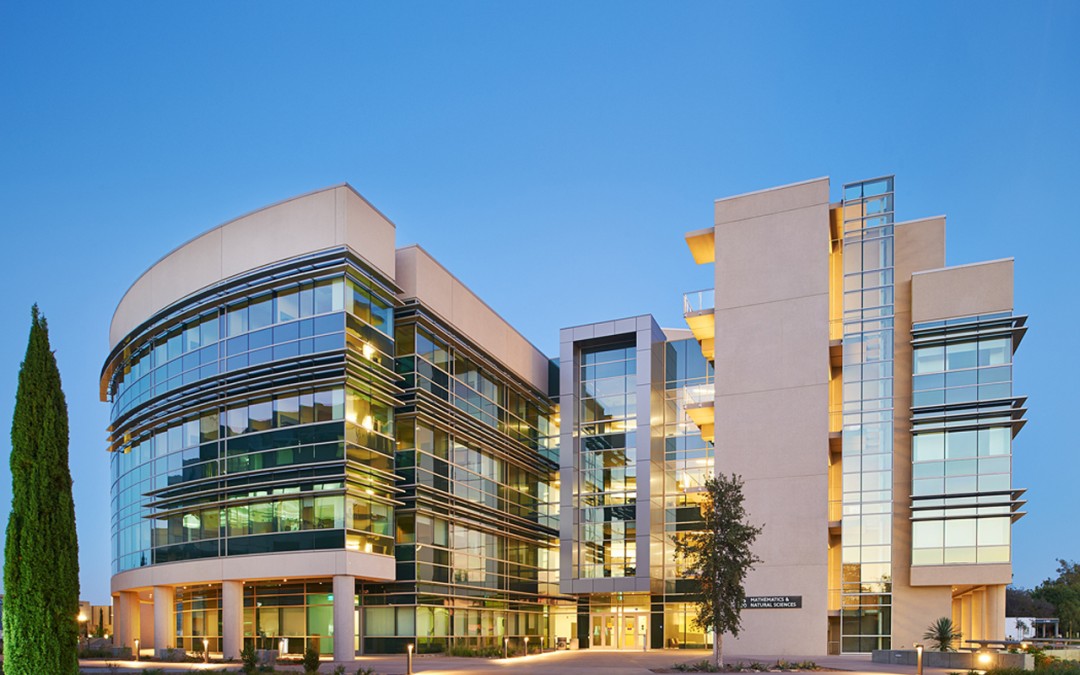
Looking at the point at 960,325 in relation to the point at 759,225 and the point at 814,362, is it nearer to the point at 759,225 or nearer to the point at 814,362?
the point at 814,362

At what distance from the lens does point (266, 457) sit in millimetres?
33969

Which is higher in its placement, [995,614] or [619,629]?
[995,614]

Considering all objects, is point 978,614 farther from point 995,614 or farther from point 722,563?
point 722,563

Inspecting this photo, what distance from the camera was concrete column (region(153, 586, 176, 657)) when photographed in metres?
36.2

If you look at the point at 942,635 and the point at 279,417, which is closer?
the point at 942,635

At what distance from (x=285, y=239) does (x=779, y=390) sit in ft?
69.7

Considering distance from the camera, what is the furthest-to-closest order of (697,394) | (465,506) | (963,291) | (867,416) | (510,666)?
(697,394)
(465,506)
(867,416)
(963,291)
(510,666)

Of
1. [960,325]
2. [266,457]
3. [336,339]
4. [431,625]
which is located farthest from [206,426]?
[960,325]

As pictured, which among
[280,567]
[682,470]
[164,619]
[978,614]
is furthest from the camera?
[682,470]

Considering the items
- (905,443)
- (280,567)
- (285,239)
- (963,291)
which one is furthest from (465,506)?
(963,291)

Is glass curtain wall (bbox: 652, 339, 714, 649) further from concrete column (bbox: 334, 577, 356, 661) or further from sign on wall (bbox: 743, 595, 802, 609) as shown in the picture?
concrete column (bbox: 334, 577, 356, 661)

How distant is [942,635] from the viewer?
32.1m

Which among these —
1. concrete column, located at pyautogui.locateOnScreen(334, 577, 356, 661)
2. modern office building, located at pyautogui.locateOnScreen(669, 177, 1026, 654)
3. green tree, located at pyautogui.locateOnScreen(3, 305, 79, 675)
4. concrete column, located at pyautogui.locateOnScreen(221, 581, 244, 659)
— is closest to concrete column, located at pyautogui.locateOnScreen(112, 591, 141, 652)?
concrete column, located at pyautogui.locateOnScreen(221, 581, 244, 659)

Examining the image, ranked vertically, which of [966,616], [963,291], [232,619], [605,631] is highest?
[963,291]
